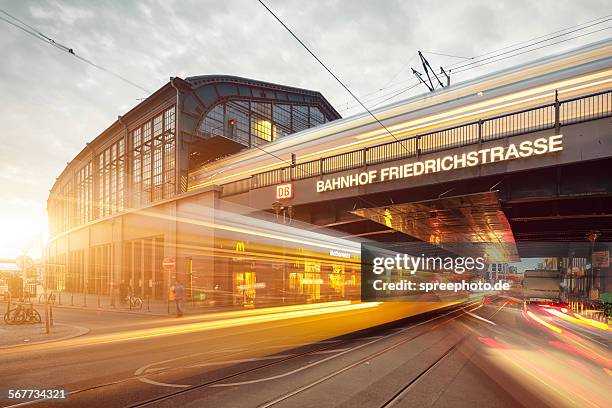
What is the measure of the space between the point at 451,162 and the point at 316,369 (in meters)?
13.0

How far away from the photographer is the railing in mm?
16853

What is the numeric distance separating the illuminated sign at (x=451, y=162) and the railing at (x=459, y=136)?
512mm

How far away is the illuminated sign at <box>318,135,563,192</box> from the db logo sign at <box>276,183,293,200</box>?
7.26ft

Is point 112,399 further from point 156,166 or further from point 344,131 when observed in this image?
point 156,166

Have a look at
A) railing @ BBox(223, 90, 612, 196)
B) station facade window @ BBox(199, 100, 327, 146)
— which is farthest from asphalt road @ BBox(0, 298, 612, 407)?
station facade window @ BBox(199, 100, 327, 146)

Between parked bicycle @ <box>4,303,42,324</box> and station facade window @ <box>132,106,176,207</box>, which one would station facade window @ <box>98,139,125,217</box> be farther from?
parked bicycle @ <box>4,303,42,324</box>

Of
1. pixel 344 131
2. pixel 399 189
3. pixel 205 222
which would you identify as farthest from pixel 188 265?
pixel 399 189

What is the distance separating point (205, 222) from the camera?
3259 centimetres

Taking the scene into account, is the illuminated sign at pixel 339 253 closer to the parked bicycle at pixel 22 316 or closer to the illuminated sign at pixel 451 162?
the illuminated sign at pixel 451 162

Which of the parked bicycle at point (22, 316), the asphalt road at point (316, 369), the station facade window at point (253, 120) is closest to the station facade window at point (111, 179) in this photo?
the station facade window at point (253, 120)

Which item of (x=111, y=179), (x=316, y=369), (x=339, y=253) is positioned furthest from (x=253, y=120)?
(x=316, y=369)

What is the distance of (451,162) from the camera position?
19.2 meters

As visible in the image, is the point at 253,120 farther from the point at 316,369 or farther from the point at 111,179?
the point at 316,369

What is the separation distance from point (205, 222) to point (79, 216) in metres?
40.0
